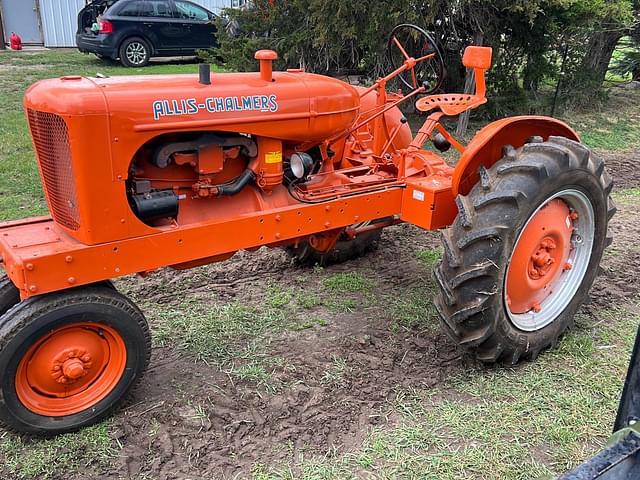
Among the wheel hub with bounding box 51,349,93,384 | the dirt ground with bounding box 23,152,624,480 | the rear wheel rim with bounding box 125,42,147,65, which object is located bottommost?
the dirt ground with bounding box 23,152,624,480

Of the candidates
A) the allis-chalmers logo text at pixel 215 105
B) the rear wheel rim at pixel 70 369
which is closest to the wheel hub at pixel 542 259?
the allis-chalmers logo text at pixel 215 105

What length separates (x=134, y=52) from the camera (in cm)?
1357

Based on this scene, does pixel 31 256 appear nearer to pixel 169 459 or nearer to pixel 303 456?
pixel 169 459

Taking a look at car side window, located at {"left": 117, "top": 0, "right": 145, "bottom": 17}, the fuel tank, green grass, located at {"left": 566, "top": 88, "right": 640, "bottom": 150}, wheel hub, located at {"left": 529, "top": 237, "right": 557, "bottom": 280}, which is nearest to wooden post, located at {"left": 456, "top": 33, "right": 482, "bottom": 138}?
green grass, located at {"left": 566, "top": 88, "right": 640, "bottom": 150}

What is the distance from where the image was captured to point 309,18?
7.43 m

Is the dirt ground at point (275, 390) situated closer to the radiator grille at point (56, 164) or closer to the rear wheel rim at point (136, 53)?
the radiator grille at point (56, 164)

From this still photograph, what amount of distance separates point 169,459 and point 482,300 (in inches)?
64.2

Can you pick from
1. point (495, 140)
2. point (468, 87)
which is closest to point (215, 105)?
point (495, 140)

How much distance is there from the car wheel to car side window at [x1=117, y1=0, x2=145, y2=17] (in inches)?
20.7

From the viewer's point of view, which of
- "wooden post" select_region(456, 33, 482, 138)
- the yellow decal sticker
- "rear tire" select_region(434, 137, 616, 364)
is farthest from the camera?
"wooden post" select_region(456, 33, 482, 138)

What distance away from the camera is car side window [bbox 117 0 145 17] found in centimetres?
1348

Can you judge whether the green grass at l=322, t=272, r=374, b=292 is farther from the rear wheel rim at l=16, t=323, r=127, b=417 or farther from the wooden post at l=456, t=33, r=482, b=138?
the wooden post at l=456, t=33, r=482, b=138

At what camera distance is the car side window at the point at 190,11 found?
1408cm

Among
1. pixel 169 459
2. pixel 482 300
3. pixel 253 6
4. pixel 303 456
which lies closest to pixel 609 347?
pixel 482 300
